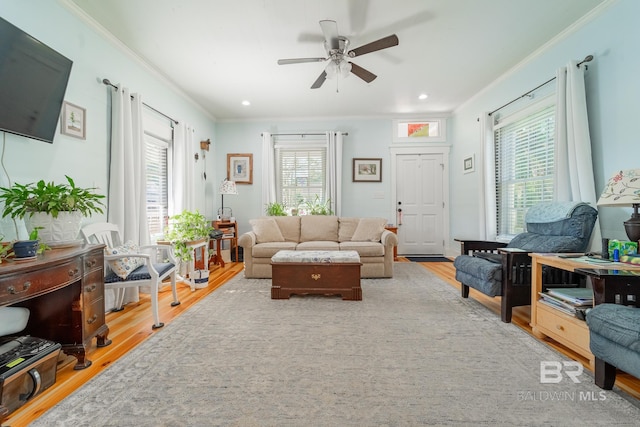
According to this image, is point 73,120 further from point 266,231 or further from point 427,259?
point 427,259

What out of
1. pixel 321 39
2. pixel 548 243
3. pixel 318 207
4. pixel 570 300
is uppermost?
pixel 321 39

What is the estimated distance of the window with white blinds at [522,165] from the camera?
3211mm

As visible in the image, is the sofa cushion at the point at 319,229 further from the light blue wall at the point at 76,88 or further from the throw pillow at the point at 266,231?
the light blue wall at the point at 76,88

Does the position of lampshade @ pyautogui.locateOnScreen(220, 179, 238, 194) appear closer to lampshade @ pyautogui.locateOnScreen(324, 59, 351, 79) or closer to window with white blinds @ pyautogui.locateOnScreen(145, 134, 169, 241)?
window with white blinds @ pyautogui.locateOnScreen(145, 134, 169, 241)

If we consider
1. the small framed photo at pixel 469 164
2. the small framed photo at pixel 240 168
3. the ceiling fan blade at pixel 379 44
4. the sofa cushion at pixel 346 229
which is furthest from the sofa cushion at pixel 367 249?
the small framed photo at pixel 240 168

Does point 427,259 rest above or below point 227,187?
below

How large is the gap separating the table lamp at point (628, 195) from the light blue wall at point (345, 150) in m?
3.77

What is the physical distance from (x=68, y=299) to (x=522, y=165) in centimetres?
488

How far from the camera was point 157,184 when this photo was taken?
398cm

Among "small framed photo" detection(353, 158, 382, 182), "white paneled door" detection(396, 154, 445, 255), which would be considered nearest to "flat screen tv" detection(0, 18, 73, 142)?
"small framed photo" detection(353, 158, 382, 182)

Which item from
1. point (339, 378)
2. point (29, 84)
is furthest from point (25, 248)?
point (339, 378)

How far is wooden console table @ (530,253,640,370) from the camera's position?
170 centimetres

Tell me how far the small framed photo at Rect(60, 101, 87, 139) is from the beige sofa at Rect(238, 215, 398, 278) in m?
2.09

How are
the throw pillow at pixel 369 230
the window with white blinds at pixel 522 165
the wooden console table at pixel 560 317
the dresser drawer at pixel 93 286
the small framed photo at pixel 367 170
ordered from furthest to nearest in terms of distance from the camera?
the small framed photo at pixel 367 170
the throw pillow at pixel 369 230
the window with white blinds at pixel 522 165
the dresser drawer at pixel 93 286
the wooden console table at pixel 560 317
